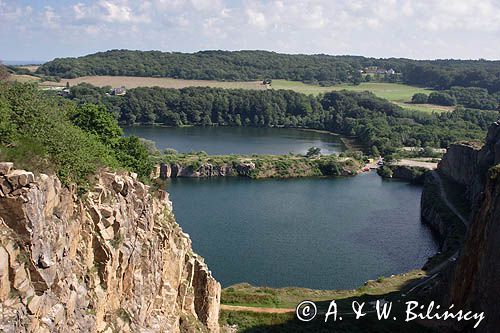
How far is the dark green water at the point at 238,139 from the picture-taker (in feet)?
330

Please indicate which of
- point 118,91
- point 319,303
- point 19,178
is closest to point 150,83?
point 118,91

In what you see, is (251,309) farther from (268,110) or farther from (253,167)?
(268,110)

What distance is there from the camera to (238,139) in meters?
114

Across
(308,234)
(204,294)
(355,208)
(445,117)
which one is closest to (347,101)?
(445,117)

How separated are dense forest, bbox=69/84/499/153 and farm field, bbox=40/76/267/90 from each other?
602 inches

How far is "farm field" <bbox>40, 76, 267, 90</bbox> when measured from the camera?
156625mm

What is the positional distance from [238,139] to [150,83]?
6003 centimetres

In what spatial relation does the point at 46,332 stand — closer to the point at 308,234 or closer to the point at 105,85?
the point at 308,234

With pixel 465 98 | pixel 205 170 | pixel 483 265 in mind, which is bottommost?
pixel 205 170

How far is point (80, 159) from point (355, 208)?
5129 centimetres

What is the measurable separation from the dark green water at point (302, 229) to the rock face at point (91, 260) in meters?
17.5

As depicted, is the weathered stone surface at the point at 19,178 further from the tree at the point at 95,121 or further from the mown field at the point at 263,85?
the mown field at the point at 263,85

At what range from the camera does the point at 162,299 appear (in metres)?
21.5

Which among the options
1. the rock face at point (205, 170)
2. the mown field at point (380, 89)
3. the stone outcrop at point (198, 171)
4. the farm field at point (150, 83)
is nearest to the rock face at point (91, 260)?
the stone outcrop at point (198, 171)
